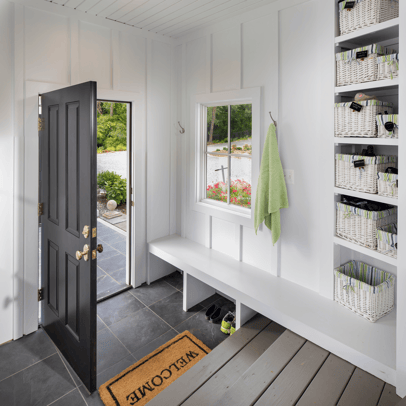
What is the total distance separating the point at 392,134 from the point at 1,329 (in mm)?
3057

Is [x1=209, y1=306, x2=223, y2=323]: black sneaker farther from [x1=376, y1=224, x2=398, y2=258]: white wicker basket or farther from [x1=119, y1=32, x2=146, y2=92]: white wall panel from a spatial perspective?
[x1=119, y1=32, x2=146, y2=92]: white wall panel

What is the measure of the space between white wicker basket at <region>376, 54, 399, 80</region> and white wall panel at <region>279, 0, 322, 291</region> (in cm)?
39

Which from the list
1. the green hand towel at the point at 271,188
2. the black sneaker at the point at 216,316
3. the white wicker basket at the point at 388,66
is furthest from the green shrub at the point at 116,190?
the white wicker basket at the point at 388,66

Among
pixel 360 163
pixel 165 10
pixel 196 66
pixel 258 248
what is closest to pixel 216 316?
pixel 258 248

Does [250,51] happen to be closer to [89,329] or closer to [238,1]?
[238,1]

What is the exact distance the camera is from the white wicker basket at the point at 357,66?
176 cm

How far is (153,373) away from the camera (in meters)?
2.11

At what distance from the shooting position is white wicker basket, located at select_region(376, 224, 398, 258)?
5.68 ft

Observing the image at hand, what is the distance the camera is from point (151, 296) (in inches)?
121

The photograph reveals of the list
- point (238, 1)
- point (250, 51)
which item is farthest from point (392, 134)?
point (238, 1)

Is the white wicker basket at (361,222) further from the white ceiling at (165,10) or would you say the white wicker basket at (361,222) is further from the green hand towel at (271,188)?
the white ceiling at (165,10)

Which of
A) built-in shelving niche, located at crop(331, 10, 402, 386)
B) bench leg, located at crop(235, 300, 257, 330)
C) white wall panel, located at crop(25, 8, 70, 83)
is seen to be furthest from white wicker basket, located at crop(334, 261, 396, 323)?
white wall panel, located at crop(25, 8, 70, 83)

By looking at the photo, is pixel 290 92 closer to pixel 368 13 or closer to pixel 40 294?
pixel 368 13

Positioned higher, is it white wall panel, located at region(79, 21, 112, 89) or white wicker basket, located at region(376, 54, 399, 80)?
white wall panel, located at region(79, 21, 112, 89)
